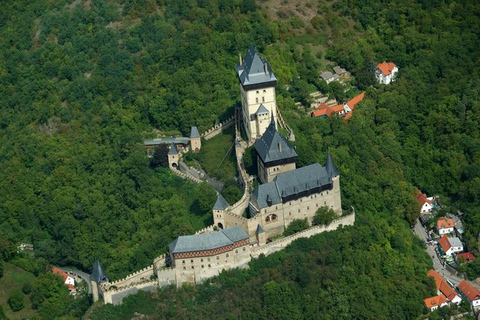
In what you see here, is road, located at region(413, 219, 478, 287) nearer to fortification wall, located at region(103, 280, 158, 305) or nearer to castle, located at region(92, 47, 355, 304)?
castle, located at region(92, 47, 355, 304)

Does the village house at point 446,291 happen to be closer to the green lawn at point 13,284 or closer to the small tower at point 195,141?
the small tower at point 195,141

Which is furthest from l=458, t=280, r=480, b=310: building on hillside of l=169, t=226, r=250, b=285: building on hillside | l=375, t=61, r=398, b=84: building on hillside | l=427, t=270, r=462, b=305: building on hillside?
l=375, t=61, r=398, b=84: building on hillside

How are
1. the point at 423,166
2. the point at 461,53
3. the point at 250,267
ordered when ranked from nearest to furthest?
the point at 250,267 < the point at 423,166 < the point at 461,53

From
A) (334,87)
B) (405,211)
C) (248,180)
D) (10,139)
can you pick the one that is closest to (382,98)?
(334,87)

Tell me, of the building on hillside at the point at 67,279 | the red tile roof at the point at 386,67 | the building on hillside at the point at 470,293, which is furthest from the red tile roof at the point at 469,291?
the building on hillside at the point at 67,279

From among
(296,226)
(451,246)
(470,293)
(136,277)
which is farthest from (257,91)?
(470,293)

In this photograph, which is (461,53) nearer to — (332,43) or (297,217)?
(332,43)

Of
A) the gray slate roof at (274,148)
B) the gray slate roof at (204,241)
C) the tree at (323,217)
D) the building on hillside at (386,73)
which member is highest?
the gray slate roof at (274,148)
